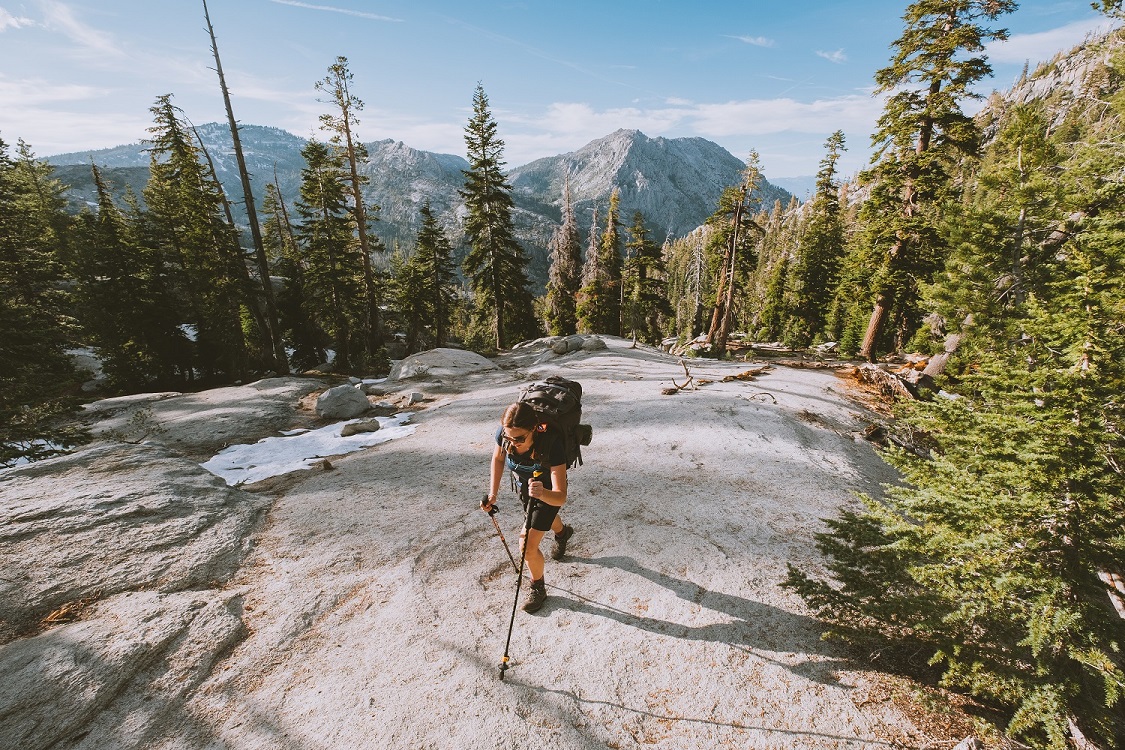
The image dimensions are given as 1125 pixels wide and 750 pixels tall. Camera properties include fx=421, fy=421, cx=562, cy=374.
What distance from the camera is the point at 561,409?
174 inches

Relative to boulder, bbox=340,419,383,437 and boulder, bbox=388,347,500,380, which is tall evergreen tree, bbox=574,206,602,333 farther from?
boulder, bbox=340,419,383,437

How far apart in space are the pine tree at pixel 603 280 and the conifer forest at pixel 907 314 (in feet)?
0.80

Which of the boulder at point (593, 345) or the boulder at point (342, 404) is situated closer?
the boulder at point (342, 404)

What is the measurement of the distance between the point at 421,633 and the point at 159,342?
106 feet

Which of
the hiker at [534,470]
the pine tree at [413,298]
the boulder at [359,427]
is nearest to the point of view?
the hiker at [534,470]

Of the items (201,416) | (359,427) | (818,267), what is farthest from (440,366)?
(818,267)

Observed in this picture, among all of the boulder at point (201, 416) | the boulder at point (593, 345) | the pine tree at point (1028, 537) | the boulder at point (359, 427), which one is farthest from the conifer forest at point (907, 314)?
the boulder at point (593, 345)

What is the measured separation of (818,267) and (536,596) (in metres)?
45.0

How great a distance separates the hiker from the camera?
425cm

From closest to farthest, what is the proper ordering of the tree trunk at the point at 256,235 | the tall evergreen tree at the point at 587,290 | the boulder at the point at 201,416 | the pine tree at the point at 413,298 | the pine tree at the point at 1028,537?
1. the pine tree at the point at 1028,537
2. the boulder at the point at 201,416
3. the tree trunk at the point at 256,235
4. the pine tree at the point at 413,298
5. the tall evergreen tree at the point at 587,290

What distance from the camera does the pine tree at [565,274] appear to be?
1549 inches

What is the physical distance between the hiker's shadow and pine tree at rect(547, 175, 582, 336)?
112 feet

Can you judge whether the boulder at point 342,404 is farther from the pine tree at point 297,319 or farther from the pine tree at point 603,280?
the pine tree at point 603,280

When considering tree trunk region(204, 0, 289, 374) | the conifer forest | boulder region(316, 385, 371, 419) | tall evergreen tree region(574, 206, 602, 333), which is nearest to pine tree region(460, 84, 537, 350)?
the conifer forest
